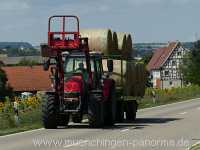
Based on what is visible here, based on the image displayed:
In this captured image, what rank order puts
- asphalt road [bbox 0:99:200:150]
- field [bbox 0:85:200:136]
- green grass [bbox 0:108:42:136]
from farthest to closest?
1. field [bbox 0:85:200:136]
2. green grass [bbox 0:108:42:136]
3. asphalt road [bbox 0:99:200:150]

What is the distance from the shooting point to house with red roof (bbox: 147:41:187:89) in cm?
14012

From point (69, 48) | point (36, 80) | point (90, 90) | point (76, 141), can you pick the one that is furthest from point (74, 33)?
point (36, 80)

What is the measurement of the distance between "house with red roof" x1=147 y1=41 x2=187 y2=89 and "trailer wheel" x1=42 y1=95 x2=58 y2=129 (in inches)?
4560

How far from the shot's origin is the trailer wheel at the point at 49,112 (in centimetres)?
2352

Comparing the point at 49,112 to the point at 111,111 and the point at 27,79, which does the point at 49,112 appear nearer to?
the point at 111,111

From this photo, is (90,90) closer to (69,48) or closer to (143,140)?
(69,48)

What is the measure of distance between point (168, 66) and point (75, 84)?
120 m

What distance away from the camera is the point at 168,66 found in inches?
5620

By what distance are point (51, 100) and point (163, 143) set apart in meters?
7.02

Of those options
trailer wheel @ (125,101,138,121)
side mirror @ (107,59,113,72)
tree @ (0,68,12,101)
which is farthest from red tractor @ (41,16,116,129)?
tree @ (0,68,12,101)

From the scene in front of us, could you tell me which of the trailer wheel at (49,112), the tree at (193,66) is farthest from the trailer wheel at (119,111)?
the tree at (193,66)

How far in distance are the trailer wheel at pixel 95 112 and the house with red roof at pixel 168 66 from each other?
4553 inches

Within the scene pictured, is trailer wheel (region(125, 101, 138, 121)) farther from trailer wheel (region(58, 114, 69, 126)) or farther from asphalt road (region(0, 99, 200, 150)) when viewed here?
asphalt road (region(0, 99, 200, 150))

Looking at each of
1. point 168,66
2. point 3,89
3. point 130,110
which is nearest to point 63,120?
point 130,110
